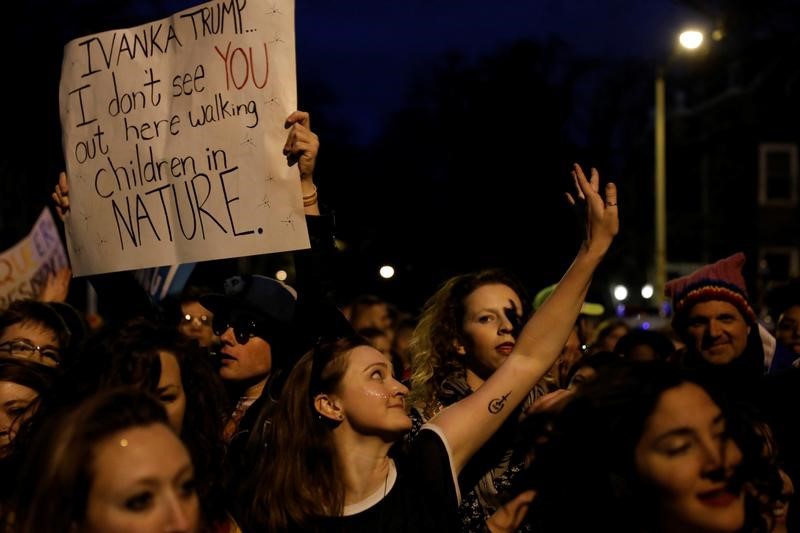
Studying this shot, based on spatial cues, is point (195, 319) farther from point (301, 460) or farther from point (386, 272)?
point (386, 272)

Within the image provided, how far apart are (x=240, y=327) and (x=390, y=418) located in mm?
1429

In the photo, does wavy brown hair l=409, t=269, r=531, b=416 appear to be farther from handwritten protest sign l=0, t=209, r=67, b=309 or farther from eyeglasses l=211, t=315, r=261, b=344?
handwritten protest sign l=0, t=209, r=67, b=309

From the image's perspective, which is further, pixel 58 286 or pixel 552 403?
pixel 58 286

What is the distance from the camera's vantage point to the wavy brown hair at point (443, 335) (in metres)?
4.39

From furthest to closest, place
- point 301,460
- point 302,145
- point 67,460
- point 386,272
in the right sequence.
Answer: point 386,272
point 302,145
point 301,460
point 67,460

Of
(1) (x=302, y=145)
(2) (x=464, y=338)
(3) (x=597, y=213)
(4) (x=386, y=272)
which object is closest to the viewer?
(3) (x=597, y=213)

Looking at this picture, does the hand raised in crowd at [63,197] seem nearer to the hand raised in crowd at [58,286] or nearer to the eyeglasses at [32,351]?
the eyeglasses at [32,351]

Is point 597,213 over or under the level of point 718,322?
over

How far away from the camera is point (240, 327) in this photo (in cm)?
484

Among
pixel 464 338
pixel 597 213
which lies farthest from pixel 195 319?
pixel 597 213

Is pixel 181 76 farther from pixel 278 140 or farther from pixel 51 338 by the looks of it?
pixel 51 338

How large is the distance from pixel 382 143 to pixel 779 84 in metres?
14.1

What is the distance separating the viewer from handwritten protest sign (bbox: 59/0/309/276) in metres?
3.96

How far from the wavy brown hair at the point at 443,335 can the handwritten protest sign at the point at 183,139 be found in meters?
0.96
